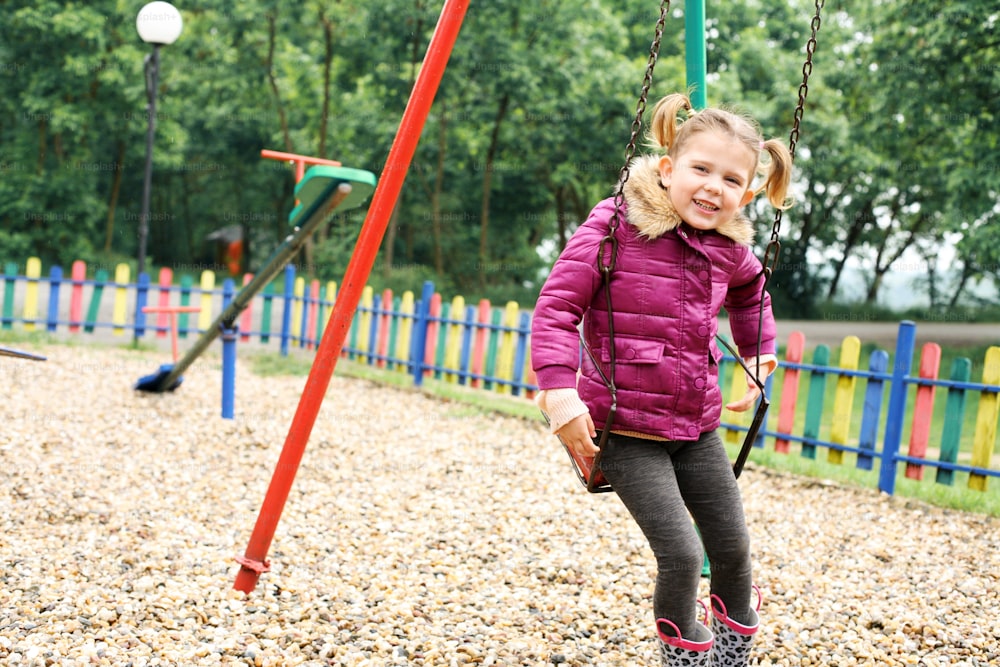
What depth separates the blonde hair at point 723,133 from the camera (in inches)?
82.2

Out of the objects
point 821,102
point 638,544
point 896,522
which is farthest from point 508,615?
point 821,102

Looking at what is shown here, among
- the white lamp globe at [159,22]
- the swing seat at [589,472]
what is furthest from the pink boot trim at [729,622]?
the white lamp globe at [159,22]

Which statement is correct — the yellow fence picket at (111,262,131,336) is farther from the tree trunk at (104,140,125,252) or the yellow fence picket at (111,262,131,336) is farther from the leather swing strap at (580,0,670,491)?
the tree trunk at (104,140,125,252)

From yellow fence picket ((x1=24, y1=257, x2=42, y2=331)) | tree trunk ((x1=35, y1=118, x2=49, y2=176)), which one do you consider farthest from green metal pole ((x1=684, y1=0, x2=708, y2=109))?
tree trunk ((x1=35, y1=118, x2=49, y2=176))

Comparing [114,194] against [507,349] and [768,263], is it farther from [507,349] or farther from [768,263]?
[768,263]

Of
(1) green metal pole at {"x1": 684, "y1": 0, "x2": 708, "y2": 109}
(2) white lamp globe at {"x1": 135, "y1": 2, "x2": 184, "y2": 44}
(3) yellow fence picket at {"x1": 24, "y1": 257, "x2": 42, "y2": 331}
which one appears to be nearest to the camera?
(1) green metal pole at {"x1": 684, "y1": 0, "x2": 708, "y2": 109}

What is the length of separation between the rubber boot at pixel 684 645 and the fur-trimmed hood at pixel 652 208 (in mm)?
941

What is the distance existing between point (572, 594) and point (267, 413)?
3.84 metres

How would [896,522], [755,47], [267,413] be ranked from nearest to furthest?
[896,522] < [267,413] < [755,47]

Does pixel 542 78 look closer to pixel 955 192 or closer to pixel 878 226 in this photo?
pixel 955 192

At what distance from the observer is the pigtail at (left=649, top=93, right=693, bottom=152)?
2.17 meters

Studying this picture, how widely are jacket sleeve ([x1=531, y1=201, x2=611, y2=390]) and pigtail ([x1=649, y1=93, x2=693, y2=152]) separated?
0.31m

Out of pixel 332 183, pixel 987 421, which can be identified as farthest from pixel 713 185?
Answer: pixel 987 421

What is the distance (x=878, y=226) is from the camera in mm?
22219
